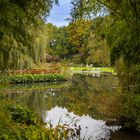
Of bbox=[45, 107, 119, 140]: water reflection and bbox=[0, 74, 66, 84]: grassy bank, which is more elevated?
bbox=[0, 74, 66, 84]: grassy bank

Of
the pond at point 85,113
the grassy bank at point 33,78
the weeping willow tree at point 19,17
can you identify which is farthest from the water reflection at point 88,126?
the grassy bank at point 33,78

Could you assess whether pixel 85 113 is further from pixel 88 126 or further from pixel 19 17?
pixel 19 17

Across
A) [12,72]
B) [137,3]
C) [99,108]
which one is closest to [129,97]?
[99,108]

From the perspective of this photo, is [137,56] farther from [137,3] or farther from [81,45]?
[81,45]

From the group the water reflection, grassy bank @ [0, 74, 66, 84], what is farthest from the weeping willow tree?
grassy bank @ [0, 74, 66, 84]

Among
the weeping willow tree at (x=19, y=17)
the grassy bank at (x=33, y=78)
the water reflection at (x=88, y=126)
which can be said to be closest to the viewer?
the weeping willow tree at (x=19, y=17)

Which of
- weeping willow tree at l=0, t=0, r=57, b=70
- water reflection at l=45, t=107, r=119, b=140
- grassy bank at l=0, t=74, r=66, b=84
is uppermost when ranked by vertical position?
weeping willow tree at l=0, t=0, r=57, b=70

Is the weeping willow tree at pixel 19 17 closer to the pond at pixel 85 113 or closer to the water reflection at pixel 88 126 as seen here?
the pond at pixel 85 113

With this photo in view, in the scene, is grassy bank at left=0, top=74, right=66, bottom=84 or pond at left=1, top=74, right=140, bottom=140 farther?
grassy bank at left=0, top=74, right=66, bottom=84

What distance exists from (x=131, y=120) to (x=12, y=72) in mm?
20582

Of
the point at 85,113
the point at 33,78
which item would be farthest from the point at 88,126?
the point at 33,78

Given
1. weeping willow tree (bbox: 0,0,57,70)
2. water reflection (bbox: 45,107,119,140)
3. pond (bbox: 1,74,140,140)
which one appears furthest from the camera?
pond (bbox: 1,74,140,140)

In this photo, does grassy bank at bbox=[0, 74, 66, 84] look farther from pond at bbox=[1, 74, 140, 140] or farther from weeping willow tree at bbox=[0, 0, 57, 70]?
weeping willow tree at bbox=[0, 0, 57, 70]

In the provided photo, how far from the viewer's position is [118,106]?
1241cm
